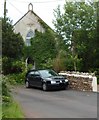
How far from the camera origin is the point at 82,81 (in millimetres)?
23234

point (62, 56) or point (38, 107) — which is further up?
point (62, 56)

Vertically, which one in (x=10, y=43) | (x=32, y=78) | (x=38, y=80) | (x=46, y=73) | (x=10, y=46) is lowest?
(x=38, y=80)

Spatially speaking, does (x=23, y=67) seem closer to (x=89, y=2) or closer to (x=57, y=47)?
(x=57, y=47)

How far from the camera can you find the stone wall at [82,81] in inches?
877

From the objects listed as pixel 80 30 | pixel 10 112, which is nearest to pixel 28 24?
pixel 80 30

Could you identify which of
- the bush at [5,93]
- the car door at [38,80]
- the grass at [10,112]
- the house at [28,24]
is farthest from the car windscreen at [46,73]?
the house at [28,24]

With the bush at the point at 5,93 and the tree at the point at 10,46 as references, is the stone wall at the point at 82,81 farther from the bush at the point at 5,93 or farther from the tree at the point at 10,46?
the tree at the point at 10,46

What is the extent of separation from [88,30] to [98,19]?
146 cm

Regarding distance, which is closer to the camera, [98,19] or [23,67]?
[98,19]

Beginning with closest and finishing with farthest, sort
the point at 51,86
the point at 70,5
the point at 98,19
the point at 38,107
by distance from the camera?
the point at 38,107 < the point at 51,86 < the point at 98,19 < the point at 70,5

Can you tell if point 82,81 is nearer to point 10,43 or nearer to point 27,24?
point 10,43

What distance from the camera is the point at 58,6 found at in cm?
3259


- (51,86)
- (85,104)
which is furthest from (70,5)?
(85,104)

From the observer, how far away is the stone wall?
73.0ft
